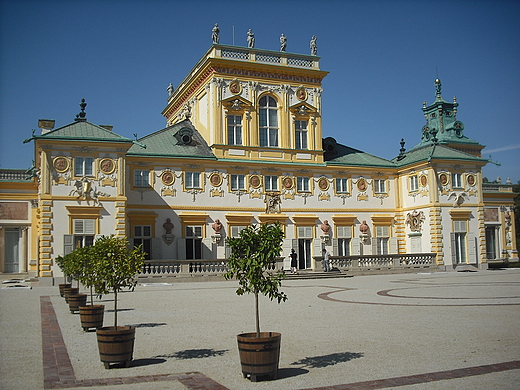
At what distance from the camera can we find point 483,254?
43.5 meters

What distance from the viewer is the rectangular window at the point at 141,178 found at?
3806 cm

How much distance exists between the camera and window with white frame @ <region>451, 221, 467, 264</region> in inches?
1681

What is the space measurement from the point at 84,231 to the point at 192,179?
342 inches

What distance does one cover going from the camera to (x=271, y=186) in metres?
41.7

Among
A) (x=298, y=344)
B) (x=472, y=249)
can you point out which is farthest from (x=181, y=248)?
(x=298, y=344)

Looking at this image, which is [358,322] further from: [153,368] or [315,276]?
[315,276]

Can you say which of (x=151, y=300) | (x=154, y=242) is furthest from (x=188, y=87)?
(x=151, y=300)

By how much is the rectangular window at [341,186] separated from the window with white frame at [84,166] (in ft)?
60.8

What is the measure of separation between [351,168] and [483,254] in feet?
38.8

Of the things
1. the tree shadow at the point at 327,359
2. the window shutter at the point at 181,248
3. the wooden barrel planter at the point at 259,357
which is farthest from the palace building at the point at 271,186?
the wooden barrel planter at the point at 259,357

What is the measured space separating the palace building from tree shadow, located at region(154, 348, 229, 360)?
78.0ft

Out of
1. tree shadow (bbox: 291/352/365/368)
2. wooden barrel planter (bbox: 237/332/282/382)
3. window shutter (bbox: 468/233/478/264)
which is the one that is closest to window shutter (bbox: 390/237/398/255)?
window shutter (bbox: 468/233/478/264)

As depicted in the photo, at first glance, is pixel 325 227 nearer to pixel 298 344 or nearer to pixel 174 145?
pixel 174 145

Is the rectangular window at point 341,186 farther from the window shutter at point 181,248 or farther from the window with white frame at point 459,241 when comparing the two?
the window shutter at point 181,248
